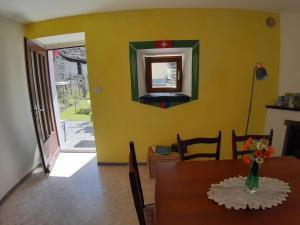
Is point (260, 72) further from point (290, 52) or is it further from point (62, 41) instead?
point (62, 41)

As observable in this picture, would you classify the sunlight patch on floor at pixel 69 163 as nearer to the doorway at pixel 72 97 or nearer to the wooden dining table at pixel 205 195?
the doorway at pixel 72 97

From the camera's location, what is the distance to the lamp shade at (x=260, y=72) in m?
2.97

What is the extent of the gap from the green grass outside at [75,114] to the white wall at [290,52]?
3.47 metres

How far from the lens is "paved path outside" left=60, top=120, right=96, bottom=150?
429cm

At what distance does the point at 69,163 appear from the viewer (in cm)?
363

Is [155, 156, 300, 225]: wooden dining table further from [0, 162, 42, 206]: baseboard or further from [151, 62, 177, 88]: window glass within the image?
[0, 162, 42, 206]: baseboard

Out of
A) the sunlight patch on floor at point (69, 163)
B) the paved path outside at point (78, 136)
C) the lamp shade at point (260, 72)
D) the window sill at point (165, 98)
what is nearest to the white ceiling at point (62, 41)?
the window sill at point (165, 98)

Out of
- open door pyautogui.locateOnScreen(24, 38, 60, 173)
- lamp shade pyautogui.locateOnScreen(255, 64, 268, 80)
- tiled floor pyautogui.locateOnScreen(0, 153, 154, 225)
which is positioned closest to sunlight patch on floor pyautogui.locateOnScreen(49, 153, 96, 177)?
tiled floor pyautogui.locateOnScreen(0, 153, 154, 225)

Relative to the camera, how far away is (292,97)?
3039mm

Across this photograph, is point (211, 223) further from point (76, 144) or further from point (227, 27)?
point (76, 144)

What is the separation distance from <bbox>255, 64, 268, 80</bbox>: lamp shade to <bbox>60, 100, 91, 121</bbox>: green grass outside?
3.12m

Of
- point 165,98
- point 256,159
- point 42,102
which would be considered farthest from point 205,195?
point 42,102

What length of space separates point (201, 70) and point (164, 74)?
0.62 metres

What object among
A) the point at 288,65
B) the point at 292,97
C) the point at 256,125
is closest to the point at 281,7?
the point at 288,65
